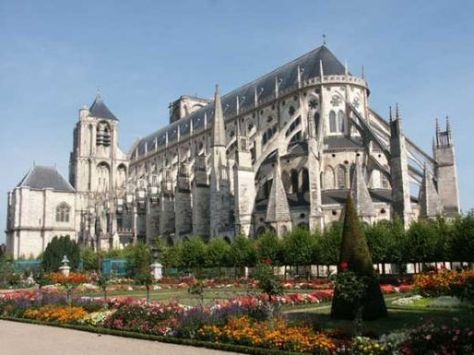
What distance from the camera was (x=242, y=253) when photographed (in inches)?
1510

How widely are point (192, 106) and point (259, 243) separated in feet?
172

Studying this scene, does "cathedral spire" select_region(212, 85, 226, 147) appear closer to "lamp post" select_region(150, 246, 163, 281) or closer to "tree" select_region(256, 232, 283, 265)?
"lamp post" select_region(150, 246, 163, 281)

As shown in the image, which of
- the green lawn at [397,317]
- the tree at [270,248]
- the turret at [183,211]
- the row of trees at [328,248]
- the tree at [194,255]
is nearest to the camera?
the green lawn at [397,317]

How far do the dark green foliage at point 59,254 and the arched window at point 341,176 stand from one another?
84.5 feet

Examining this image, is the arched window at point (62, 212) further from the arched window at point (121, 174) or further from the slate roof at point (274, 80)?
the slate roof at point (274, 80)

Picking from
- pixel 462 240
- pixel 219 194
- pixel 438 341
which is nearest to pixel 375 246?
pixel 462 240

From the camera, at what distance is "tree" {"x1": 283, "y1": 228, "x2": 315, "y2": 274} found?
34.8 meters

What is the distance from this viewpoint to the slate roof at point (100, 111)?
269ft

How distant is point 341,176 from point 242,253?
1074 cm

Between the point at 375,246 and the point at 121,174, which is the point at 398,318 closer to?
the point at 375,246

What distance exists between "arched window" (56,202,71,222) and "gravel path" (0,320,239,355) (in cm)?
5915

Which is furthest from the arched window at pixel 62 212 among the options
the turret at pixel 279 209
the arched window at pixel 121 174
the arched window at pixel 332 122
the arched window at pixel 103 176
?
the turret at pixel 279 209

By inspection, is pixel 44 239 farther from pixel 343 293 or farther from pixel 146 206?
pixel 343 293

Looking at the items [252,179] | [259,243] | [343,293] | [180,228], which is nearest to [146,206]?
[180,228]
